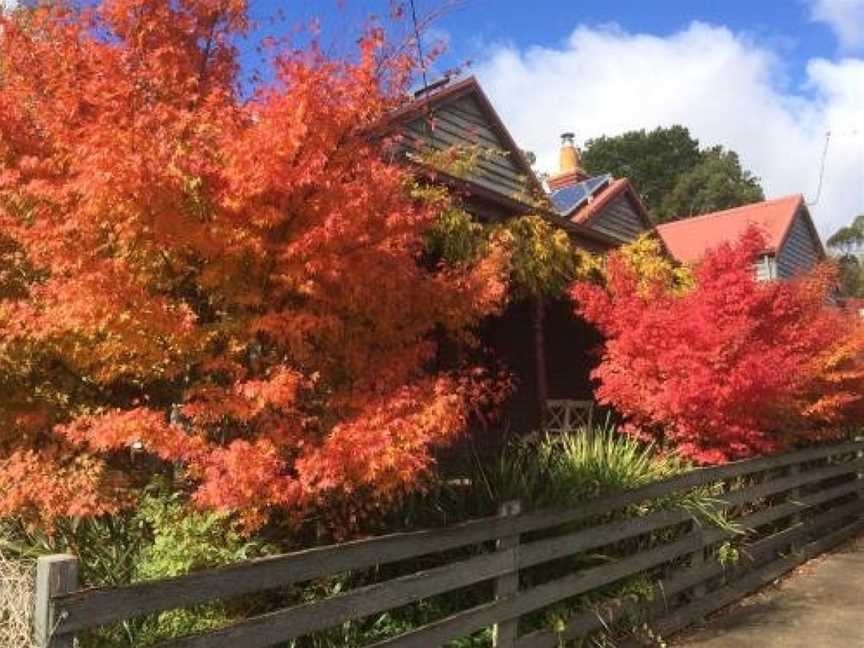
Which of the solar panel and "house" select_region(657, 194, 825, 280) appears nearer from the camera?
the solar panel

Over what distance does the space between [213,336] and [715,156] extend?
76463mm

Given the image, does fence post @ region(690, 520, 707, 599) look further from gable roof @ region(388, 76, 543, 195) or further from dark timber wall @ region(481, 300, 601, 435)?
gable roof @ region(388, 76, 543, 195)

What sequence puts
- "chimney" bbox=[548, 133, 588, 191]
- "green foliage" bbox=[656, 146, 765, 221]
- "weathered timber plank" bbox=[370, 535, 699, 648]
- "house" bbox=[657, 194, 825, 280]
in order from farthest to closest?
1. "green foliage" bbox=[656, 146, 765, 221]
2. "house" bbox=[657, 194, 825, 280]
3. "chimney" bbox=[548, 133, 588, 191]
4. "weathered timber plank" bbox=[370, 535, 699, 648]

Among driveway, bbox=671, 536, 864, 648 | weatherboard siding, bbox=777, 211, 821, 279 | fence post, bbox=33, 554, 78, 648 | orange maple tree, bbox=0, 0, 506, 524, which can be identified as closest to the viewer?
fence post, bbox=33, 554, 78, 648

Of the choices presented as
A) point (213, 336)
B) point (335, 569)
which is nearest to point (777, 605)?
point (335, 569)

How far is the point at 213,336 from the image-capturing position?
4.80m

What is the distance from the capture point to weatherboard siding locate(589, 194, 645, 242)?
832 inches

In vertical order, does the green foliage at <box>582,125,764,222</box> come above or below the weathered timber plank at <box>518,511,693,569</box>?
above

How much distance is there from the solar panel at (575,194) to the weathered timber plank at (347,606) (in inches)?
625

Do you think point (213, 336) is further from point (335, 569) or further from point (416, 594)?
point (416, 594)

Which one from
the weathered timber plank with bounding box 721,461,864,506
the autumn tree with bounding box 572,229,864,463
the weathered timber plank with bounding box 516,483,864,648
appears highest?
the autumn tree with bounding box 572,229,864,463

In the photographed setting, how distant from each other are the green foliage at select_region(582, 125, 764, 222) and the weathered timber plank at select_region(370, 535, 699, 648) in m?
66.8

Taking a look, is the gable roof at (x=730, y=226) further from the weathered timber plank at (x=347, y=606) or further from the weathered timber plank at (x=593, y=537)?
the weathered timber plank at (x=347, y=606)

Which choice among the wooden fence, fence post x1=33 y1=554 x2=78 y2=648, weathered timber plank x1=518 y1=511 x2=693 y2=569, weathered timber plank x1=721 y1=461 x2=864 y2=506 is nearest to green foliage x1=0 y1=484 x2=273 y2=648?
the wooden fence
